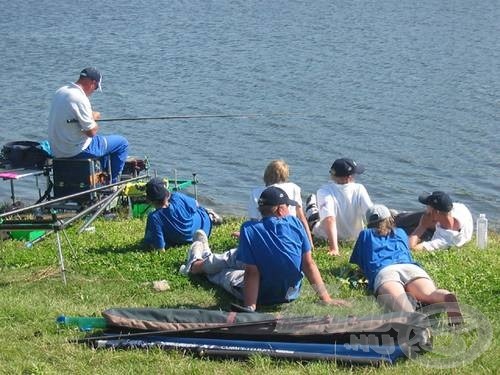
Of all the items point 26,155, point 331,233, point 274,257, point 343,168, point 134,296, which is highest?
point 343,168

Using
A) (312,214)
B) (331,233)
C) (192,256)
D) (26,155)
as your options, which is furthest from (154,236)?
(26,155)

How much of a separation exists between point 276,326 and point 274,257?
930mm

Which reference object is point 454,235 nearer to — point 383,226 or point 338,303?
point 383,226

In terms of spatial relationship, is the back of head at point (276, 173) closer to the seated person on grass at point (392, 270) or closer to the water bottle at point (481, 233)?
the seated person on grass at point (392, 270)

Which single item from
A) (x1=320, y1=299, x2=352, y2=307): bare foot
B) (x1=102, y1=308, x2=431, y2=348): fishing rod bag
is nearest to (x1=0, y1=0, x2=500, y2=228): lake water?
(x1=320, y1=299, x2=352, y2=307): bare foot

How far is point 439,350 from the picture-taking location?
18.0 ft

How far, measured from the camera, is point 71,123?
396 inches

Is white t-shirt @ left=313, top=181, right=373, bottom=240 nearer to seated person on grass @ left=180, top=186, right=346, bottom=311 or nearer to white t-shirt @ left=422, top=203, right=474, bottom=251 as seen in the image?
white t-shirt @ left=422, top=203, right=474, bottom=251

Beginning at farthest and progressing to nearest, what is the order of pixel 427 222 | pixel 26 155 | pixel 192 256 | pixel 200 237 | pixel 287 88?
pixel 287 88, pixel 26 155, pixel 427 222, pixel 200 237, pixel 192 256

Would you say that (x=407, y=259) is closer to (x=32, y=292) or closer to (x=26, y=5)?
(x=32, y=292)

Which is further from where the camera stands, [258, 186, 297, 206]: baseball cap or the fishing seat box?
the fishing seat box

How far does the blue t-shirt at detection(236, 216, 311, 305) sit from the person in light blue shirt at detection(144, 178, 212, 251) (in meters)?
1.96

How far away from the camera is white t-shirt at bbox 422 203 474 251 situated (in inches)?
333

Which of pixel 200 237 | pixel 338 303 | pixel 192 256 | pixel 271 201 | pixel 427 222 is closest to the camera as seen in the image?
pixel 338 303
